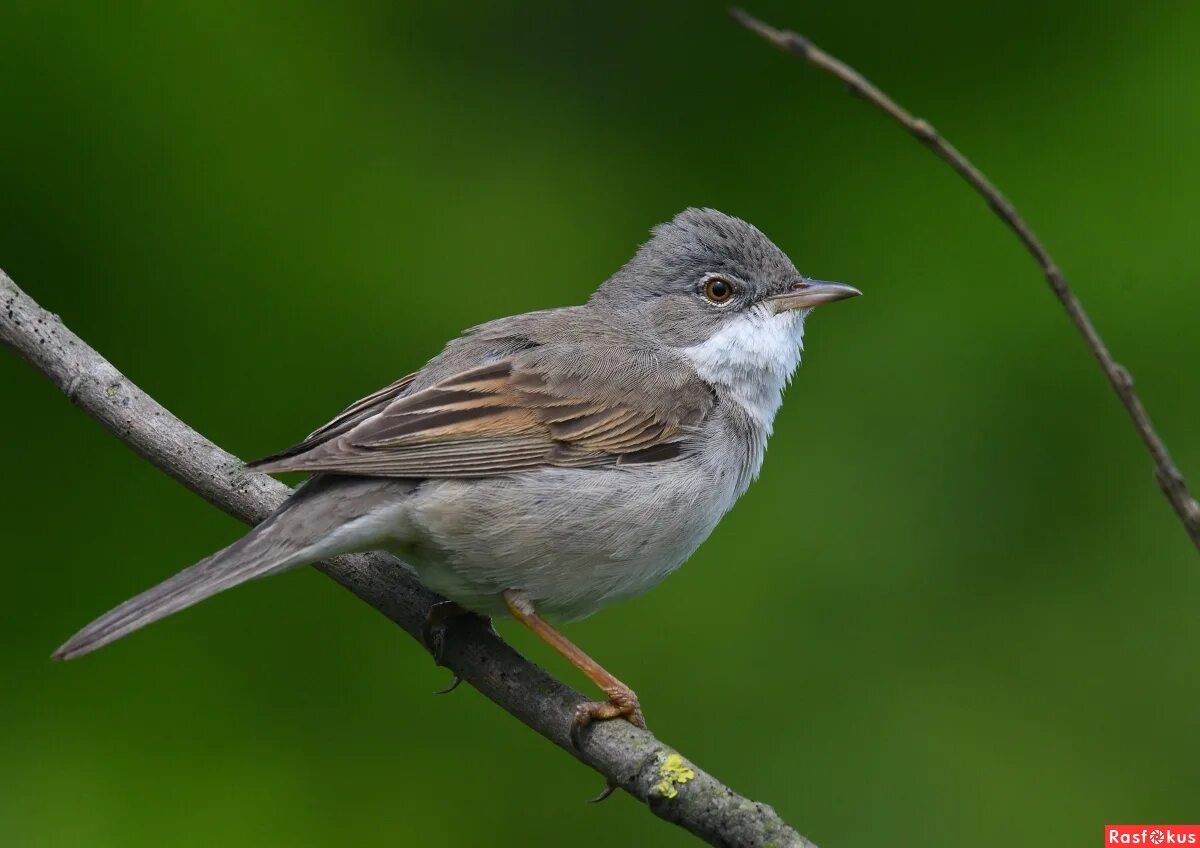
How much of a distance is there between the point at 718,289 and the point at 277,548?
1.83m

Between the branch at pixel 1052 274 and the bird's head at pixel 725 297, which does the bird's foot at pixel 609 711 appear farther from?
the branch at pixel 1052 274

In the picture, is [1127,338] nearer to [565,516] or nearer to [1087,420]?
[1087,420]

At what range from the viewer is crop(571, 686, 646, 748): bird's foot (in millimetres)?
3170

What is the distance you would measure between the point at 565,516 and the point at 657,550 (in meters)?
0.28

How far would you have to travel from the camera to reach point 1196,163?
Result: 4.59 m

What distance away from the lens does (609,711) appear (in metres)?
3.23

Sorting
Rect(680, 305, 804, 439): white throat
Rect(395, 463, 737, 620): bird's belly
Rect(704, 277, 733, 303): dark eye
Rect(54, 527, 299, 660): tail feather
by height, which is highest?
Rect(704, 277, 733, 303): dark eye

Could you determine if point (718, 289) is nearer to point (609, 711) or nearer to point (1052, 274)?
point (609, 711)

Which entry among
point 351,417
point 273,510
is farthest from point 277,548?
point 351,417

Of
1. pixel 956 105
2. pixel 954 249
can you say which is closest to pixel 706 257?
pixel 954 249

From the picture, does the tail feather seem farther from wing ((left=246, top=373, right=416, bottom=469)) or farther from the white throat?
the white throat

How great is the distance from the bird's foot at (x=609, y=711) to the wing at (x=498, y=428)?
65cm

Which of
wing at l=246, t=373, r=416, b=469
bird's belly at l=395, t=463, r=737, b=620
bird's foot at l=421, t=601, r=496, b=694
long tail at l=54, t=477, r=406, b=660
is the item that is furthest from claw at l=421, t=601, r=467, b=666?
wing at l=246, t=373, r=416, b=469

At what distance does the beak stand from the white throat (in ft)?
0.09
